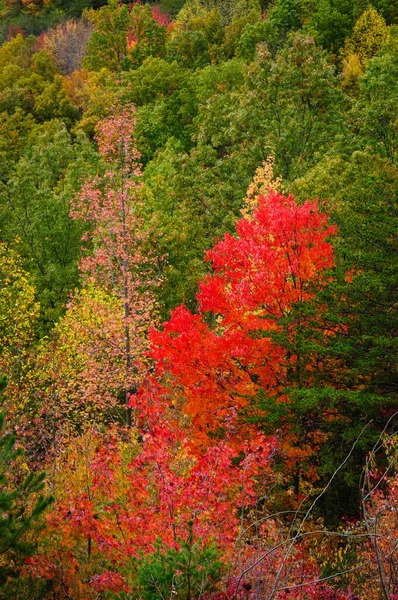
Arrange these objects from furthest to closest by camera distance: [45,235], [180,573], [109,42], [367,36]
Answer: [109,42], [367,36], [45,235], [180,573]

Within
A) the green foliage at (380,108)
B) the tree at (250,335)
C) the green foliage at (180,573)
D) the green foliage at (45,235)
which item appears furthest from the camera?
the green foliage at (45,235)

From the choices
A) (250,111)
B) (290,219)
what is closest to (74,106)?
(250,111)

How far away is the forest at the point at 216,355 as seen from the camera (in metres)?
13.0

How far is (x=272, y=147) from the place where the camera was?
1560 inches

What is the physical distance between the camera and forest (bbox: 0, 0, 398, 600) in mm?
13047

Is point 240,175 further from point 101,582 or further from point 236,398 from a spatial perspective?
point 101,582

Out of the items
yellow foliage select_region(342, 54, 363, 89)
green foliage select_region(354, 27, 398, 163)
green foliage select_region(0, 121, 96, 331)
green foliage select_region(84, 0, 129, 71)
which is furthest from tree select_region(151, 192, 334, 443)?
green foliage select_region(84, 0, 129, 71)

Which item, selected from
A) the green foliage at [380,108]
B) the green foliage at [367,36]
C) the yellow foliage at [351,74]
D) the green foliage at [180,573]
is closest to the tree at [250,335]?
the green foliage at [180,573]

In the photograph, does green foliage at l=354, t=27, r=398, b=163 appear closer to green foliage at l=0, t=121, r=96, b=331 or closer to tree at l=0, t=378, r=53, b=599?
green foliage at l=0, t=121, r=96, b=331

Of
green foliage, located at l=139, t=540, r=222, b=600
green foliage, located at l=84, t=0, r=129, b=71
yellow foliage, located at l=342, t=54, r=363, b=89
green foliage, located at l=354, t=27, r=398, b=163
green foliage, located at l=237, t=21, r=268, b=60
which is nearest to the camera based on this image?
green foliage, located at l=139, t=540, r=222, b=600

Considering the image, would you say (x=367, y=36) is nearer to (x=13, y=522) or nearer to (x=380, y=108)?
(x=380, y=108)

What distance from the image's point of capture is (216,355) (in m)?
21.8

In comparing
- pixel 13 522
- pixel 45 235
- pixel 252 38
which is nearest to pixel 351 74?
pixel 252 38

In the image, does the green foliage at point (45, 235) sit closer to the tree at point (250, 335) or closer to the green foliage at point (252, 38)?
the tree at point (250, 335)
